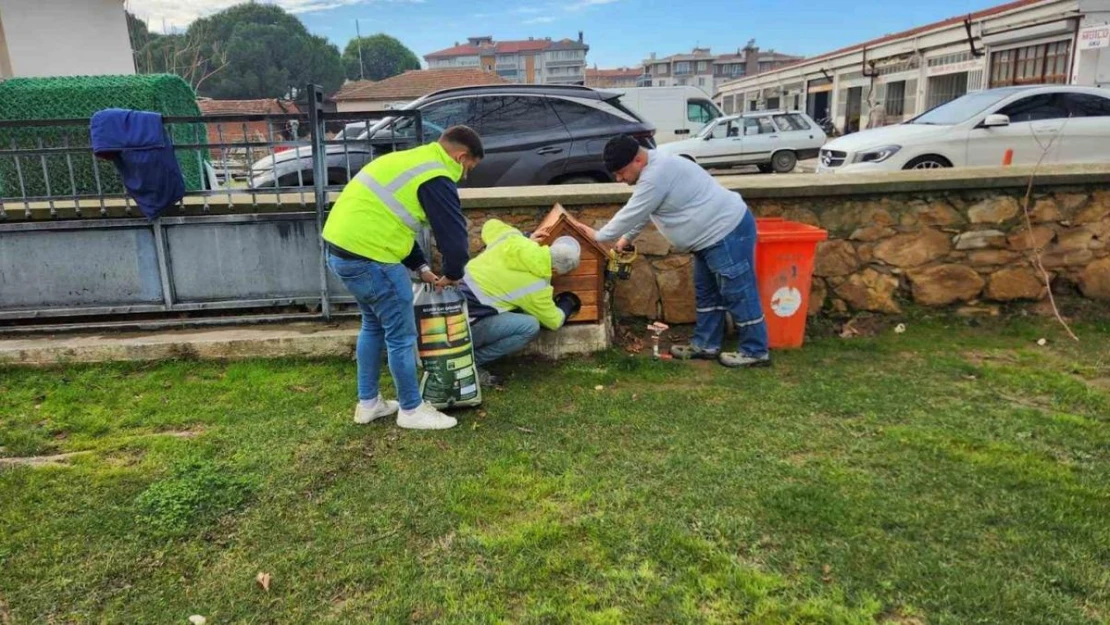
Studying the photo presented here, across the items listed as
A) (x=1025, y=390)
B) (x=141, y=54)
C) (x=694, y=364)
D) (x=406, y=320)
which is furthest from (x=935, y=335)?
(x=141, y=54)

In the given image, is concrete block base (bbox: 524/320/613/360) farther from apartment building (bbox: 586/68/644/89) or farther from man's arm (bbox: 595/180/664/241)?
apartment building (bbox: 586/68/644/89)

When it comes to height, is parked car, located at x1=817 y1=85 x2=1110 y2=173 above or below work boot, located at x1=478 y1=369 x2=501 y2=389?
above

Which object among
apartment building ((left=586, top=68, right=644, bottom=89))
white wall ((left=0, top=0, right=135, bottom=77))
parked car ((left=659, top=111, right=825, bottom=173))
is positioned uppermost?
apartment building ((left=586, top=68, right=644, bottom=89))

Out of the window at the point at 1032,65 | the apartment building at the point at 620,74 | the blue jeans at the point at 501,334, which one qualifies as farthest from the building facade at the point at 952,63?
the apartment building at the point at 620,74

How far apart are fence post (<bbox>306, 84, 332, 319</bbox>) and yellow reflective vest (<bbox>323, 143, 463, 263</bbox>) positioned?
1319 millimetres

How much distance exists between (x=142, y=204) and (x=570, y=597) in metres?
4.07

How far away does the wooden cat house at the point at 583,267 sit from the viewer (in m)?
4.80

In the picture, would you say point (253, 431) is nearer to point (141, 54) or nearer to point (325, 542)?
point (325, 542)

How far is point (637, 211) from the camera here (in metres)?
4.63

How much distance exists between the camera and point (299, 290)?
5.28 m

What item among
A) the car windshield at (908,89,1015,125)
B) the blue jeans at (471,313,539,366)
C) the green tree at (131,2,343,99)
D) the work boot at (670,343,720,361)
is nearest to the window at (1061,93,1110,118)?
the car windshield at (908,89,1015,125)

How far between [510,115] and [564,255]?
4.34 meters

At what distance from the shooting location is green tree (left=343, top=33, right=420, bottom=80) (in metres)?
82.3

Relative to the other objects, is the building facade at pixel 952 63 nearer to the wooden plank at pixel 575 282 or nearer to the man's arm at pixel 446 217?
the wooden plank at pixel 575 282
